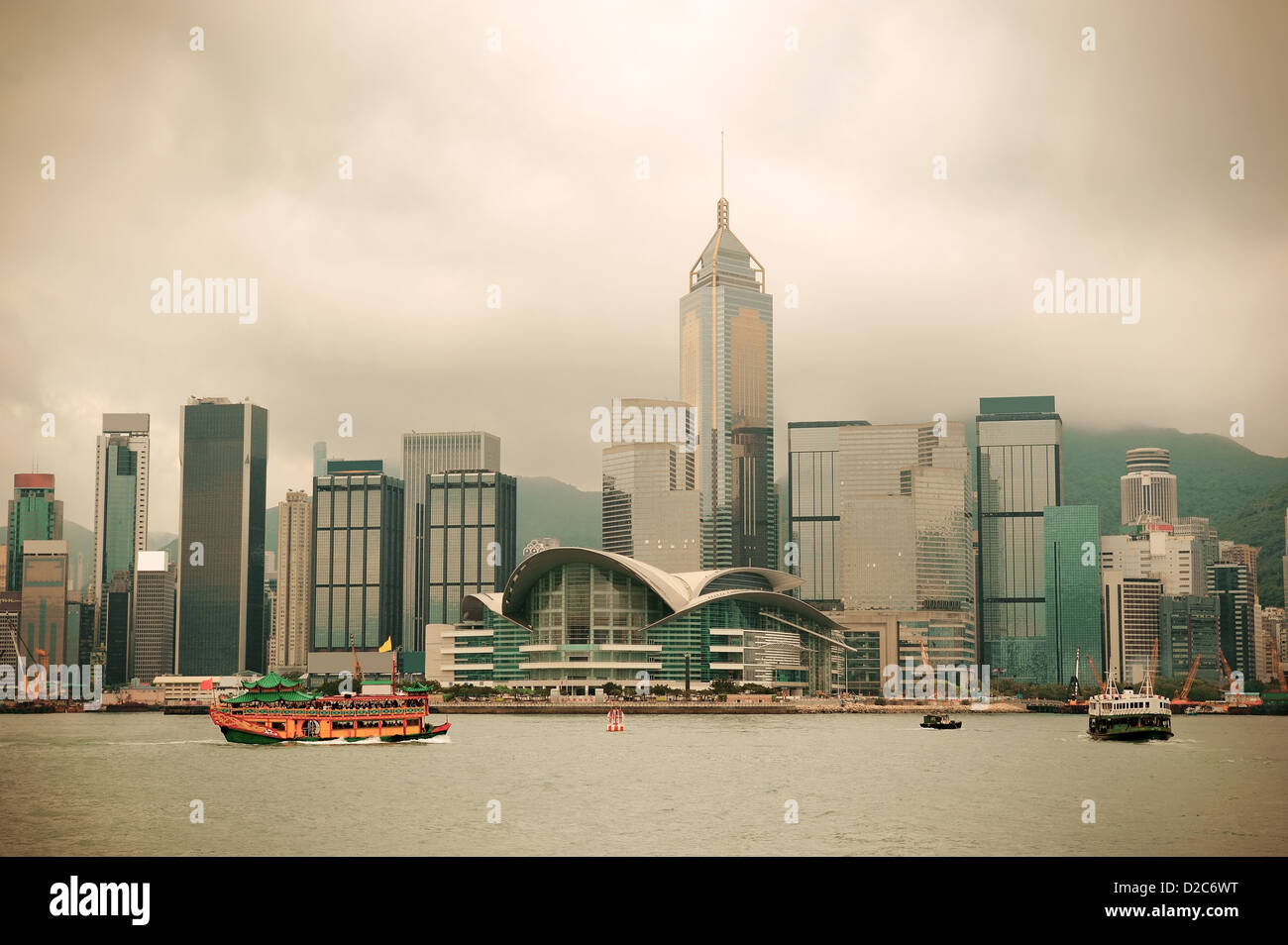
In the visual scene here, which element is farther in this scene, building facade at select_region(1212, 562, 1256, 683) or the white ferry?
building facade at select_region(1212, 562, 1256, 683)

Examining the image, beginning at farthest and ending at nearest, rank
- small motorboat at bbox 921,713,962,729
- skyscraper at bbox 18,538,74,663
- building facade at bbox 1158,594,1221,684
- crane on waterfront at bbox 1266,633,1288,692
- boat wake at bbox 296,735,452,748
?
building facade at bbox 1158,594,1221,684 → skyscraper at bbox 18,538,74,663 → crane on waterfront at bbox 1266,633,1288,692 → small motorboat at bbox 921,713,962,729 → boat wake at bbox 296,735,452,748

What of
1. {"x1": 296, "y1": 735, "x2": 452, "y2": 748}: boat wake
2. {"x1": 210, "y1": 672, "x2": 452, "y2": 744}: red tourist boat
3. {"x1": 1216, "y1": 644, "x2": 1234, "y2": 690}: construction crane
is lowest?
{"x1": 1216, "y1": 644, "x2": 1234, "y2": 690}: construction crane

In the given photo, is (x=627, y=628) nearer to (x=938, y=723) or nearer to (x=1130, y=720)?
(x=938, y=723)

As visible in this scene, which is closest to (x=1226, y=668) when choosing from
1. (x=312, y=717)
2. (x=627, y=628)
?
(x=627, y=628)

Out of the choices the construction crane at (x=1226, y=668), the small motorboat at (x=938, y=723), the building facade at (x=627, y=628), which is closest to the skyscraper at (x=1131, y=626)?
the construction crane at (x=1226, y=668)

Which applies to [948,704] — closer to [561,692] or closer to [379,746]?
[561,692]

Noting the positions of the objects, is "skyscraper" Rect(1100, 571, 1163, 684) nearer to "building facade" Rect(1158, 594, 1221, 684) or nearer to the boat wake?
"building facade" Rect(1158, 594, 1221, 684)

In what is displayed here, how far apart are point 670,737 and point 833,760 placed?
59.7 feet

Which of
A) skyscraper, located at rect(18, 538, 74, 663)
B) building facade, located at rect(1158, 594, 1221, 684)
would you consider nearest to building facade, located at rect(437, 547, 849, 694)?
building facade, located at rect(1158, 594, 1221, 684)

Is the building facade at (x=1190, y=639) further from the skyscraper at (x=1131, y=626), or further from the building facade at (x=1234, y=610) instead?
the skyscraper at (x=1131, y=626)

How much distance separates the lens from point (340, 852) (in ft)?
89.5

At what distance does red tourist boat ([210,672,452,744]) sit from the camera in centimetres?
6525

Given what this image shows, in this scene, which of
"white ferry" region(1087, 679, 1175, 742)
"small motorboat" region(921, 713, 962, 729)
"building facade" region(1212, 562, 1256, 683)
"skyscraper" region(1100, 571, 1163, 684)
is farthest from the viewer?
"skyscraper" region(1100, 571, 1163, 684)
